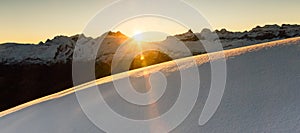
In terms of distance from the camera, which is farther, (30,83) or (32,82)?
(32,82)

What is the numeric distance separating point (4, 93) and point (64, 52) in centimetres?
1500

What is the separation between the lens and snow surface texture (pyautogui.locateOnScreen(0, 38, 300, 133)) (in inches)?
97.2

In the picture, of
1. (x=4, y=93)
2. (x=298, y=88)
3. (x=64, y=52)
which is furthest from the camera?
(x=64, y=52)

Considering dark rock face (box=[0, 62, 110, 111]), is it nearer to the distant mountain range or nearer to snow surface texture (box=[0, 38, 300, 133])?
the distant mountain range

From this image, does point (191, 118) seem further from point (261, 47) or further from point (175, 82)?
point (261, 47)

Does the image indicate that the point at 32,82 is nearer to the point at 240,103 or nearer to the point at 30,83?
the point at 30,83

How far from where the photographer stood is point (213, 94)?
2994 mm

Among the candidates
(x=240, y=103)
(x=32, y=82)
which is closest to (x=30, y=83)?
(x=32, y=82)

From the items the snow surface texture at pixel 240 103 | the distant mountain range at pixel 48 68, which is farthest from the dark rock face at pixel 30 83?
the snow surface texture at pixel 240 103

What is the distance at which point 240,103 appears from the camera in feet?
8.96

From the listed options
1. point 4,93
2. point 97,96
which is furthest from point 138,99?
point 4,93

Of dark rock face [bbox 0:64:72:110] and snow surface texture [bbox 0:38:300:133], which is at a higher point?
dark rock face [bbox 0:64:72:110]

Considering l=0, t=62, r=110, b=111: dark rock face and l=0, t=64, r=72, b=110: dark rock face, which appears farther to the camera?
l=0, t=64, r=72, b=110: dark rock face

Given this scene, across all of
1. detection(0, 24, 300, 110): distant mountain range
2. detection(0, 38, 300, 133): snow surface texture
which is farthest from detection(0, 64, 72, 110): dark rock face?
detection(0, 38, 300, 133): snow surface texture
